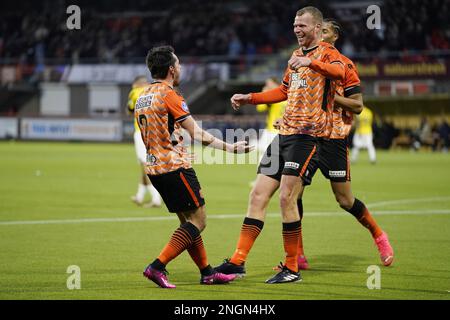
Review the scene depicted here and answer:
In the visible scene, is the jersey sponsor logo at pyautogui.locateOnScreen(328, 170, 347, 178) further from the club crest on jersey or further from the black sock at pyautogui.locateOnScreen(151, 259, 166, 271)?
the black sock at pyautogui.locateOnScreen(151, 259, 166, 271)

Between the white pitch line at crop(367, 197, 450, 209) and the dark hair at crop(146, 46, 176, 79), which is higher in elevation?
the dark hair at crop(146, 46, 176, 79)

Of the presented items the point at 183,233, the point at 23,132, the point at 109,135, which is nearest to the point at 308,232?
the point at 183,233

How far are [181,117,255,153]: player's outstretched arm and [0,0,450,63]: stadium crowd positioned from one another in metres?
32.3

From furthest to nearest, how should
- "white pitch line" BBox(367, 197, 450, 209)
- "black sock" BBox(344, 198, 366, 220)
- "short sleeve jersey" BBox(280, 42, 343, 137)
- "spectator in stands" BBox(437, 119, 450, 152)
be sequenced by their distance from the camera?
"spectator in stands" BBox(437, 119, 450, 152)
"white pitch line" BBox(367, 197, 450, 209)
"black sock" BBox(344, 198, 366, 220)
"short sleeve jersey" BBox(280, 42, 343, 137)

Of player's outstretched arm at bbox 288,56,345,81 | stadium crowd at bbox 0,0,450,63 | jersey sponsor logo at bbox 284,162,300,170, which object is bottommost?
jersey sponsor logo at bbox 284,162,300,170

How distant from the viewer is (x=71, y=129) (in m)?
47.7

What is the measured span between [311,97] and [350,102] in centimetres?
70

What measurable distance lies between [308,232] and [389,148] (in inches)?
1190

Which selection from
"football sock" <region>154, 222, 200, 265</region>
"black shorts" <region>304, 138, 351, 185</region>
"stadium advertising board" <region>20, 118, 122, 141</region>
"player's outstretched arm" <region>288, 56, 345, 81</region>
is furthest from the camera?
"stadium advertising board" <region>20, 118, 122, 141</region>

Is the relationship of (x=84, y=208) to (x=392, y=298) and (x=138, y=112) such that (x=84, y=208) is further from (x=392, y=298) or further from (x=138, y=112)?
(x=392, y=298)

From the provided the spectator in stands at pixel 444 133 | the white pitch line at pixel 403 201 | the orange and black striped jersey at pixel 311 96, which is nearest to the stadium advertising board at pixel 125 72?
the spectator in stands at pixel 444 133

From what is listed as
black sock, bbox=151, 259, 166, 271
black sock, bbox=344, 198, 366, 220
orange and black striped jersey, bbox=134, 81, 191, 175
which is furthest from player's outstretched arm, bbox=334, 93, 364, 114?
black sock, bbox=151, 259, 166, 271

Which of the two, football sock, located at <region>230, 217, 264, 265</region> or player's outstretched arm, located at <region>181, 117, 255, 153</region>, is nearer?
player's outstretched arm, located at <region>181, 117, 255, 153</region>

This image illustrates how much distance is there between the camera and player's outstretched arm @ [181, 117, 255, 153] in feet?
25.1
